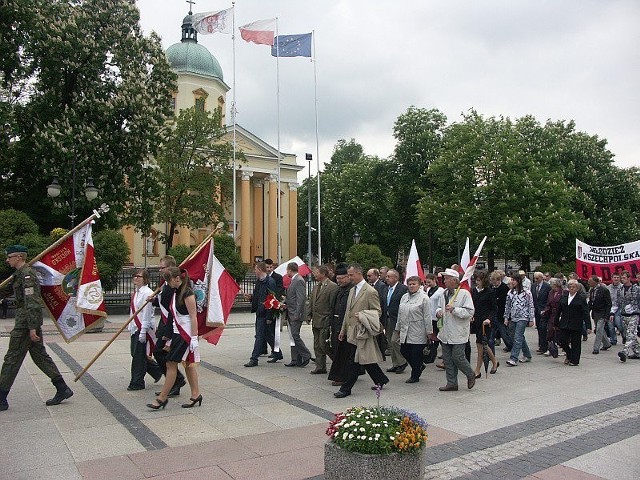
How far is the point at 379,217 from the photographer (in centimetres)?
5275

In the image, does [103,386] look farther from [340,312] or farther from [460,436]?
[460,436]

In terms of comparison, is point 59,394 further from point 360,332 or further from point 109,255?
point 109,255

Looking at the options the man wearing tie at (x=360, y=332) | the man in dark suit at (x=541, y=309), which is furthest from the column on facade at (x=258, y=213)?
the man wearing tie at (x=360, y=332)

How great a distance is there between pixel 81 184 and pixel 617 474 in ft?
77.9

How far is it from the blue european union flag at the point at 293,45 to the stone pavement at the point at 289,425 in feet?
94.3

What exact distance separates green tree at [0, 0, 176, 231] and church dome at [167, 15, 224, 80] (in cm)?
2902

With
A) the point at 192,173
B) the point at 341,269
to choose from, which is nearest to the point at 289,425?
the point at 341,269

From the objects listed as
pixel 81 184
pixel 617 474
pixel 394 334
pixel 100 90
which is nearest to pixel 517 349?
pixel 394 334

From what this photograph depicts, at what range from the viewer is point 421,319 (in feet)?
31.2

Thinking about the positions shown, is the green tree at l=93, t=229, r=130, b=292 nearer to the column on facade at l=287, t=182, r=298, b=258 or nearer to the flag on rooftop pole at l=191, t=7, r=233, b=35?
the flag on rooftop pole at l=191, t=7, r=233, b=35

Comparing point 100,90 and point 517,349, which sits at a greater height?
point 100,90

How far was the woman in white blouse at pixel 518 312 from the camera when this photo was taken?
11711 mm

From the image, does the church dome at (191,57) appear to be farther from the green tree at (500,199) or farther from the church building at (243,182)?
the green tree at (500,199)

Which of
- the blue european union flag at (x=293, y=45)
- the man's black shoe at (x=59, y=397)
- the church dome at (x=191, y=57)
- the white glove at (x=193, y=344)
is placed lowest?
the man's black shoe at (x=59, y=397)
